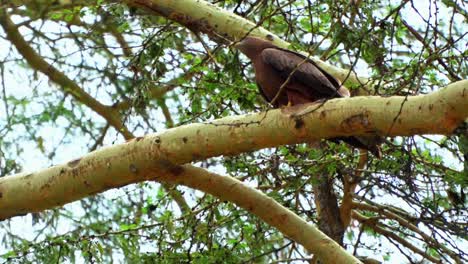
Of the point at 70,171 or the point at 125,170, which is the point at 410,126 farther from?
the point at 70,171

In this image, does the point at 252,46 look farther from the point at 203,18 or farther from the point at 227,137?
the point at 227,137

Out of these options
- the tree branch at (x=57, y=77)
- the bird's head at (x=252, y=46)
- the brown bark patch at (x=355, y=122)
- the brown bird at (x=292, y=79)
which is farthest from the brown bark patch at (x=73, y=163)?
the tree branch at (x=57, y=77)

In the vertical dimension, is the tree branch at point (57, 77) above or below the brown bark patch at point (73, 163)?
above

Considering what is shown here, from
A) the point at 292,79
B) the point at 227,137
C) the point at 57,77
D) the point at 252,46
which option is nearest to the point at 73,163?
the point at 227,137

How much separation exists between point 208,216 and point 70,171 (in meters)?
1.61

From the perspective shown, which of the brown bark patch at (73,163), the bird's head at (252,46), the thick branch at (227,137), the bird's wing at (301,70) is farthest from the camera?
the bird's head at (252,46)

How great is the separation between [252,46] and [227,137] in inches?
62.1

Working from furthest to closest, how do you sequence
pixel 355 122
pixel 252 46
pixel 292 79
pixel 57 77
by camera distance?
pixel 57 77 → pixel 252 46 → pixel 292 79 → pixel 355 122

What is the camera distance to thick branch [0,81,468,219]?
3.59m

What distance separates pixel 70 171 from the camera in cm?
423

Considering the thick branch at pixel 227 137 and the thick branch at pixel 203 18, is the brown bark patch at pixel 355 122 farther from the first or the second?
the thick branch at pixel 203 18

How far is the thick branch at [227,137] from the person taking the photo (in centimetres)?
359

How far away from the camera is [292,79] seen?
493 cm

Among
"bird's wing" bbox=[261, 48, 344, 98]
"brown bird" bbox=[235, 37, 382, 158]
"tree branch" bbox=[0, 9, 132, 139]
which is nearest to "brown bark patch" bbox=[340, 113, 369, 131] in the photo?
"brown bird" bbox=[235, 37, 382, 158]
